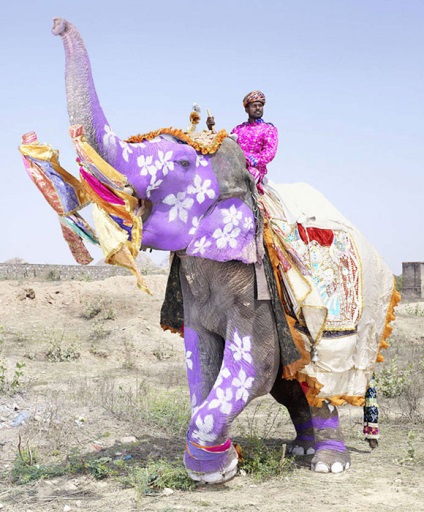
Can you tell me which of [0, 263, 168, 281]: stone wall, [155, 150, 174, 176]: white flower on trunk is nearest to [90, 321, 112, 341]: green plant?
[0, 263, 168, 281]: stone wall

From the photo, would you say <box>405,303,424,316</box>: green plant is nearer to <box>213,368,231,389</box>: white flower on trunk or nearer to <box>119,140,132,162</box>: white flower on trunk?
<box>213,368,231,389</box>: white flower on trunk

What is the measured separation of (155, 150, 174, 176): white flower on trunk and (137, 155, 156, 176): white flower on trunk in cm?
4

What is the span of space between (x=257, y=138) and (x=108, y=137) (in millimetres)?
1331

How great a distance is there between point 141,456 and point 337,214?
7.71 feet

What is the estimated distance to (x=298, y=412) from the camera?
5.86 m

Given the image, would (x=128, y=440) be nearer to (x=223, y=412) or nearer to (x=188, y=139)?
(x=223, y=412)

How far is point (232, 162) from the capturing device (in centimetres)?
497

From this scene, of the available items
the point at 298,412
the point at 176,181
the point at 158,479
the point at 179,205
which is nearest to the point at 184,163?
the point at 176,181

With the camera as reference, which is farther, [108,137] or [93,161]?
[108,137]

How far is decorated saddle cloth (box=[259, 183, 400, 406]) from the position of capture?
504 cm

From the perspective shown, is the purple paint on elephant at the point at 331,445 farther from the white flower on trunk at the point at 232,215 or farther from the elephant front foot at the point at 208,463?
the white flower on trunk at the point at 232,215

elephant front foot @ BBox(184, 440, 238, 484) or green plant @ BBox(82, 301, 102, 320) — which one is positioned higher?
green plant @ BBox(82, 301, 102, 320)

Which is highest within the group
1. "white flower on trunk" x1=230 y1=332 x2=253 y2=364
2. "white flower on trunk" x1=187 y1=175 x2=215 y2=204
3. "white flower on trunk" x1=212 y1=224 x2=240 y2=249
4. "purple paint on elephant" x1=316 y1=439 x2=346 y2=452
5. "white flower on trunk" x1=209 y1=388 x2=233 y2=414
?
"white flower on trunk" x1=187 y1=175 x2=215 y2=204

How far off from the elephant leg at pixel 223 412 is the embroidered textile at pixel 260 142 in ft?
4.05
